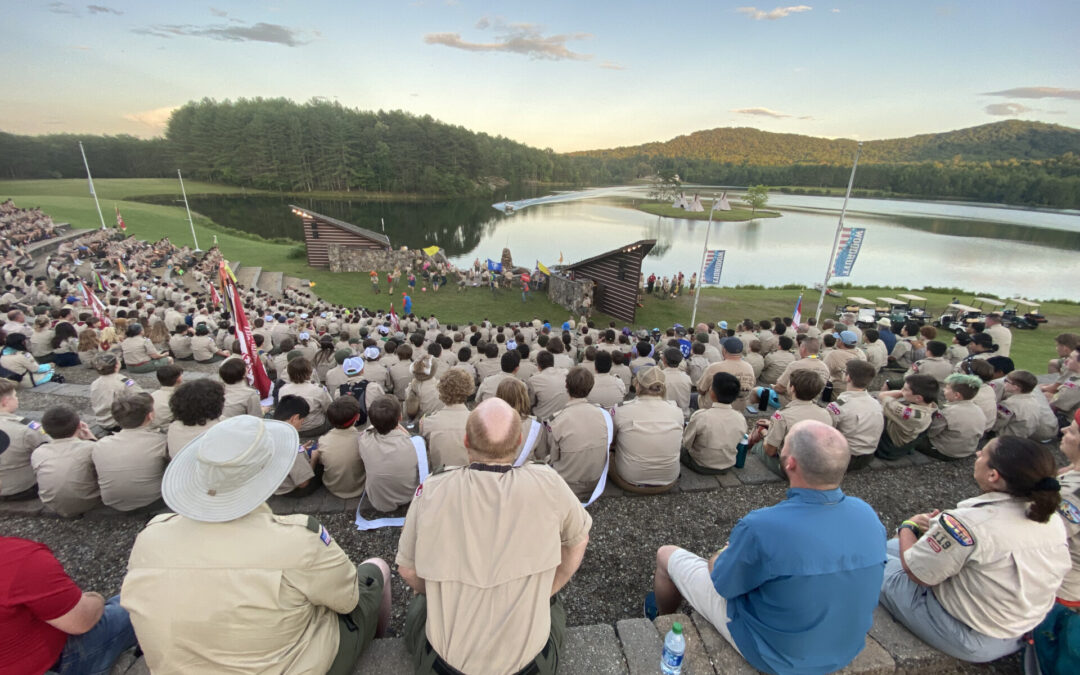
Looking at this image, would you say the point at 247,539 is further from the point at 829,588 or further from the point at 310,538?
the point at 829,588

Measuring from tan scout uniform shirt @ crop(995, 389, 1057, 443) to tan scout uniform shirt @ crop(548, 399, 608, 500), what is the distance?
17.0 feet

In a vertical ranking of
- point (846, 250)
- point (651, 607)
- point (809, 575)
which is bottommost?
point (651, 607)

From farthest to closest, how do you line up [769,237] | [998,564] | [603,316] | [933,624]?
[769,237] < [603,316] < [933,624] < [998,564]

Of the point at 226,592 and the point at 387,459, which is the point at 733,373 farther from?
the point at 226,592

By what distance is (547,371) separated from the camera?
235 inches

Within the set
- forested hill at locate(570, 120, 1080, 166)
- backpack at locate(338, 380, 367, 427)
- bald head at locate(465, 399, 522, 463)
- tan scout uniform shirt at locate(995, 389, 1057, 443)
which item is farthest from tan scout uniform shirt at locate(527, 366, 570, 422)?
forested hill at locate(570, 120, 1080, 166)

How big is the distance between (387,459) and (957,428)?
20.2ft

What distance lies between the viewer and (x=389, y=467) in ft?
12.6

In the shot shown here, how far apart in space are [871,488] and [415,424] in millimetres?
5604

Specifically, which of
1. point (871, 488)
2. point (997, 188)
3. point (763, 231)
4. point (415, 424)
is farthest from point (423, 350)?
point (997, 188)

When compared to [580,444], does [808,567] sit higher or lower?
higher

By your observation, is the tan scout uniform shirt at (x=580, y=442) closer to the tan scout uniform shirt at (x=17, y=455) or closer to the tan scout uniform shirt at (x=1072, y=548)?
the tan scout uniform shirt at (x=1072, y=548)

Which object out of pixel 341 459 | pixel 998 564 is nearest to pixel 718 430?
pixel 998 564

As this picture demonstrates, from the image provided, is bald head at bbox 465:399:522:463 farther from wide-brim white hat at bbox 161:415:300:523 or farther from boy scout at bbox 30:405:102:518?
boy scout at bbox 30:405:102:518
